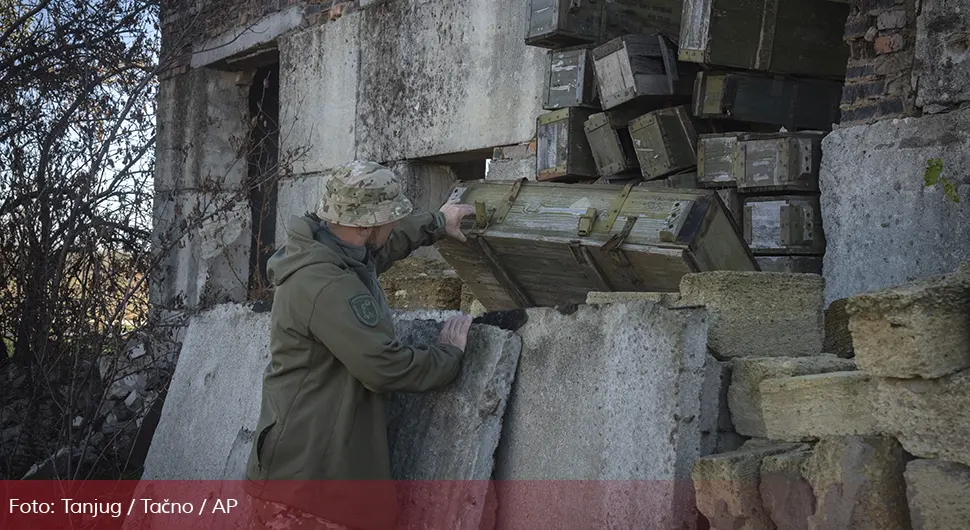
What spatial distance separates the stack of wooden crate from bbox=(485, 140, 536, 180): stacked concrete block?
7.9 inches

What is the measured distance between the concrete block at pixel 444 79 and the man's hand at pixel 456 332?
3375 mm

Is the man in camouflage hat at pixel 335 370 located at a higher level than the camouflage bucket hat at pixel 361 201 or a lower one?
lower

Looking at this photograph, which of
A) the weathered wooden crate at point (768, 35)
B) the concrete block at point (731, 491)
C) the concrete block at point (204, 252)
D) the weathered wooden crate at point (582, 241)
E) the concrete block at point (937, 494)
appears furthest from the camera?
the concrete block at point (204, 252)

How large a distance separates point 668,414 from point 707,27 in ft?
10.4

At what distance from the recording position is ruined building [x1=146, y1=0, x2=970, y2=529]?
2537 millimetres

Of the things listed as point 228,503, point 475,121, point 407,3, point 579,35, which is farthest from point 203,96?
point 228,503

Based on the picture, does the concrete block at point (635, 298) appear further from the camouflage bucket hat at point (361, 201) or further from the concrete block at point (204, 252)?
the concrete block at point (204, 252)

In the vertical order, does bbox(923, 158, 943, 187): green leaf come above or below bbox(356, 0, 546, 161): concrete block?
below

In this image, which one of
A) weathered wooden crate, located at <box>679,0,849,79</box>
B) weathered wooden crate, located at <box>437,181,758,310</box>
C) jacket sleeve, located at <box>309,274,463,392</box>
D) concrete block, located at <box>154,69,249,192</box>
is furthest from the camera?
concrete block, located at <box>154,69,249,192</box>

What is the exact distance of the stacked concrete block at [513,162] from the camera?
674 cm

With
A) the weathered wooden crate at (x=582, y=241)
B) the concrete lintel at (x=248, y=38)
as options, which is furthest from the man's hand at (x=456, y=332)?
the concrete lintel at (x=248, y=38)

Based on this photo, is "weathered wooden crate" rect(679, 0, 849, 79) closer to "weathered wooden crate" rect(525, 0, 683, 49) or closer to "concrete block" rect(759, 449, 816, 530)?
"weathered wooden crate" rect(525, 0, 683, 49)

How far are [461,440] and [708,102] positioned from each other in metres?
3.00

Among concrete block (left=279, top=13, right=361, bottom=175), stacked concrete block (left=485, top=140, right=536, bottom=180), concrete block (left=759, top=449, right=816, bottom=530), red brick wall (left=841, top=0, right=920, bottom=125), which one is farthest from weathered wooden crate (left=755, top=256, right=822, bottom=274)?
concrete block (left=279, top=13, right=361, bottom=175)
